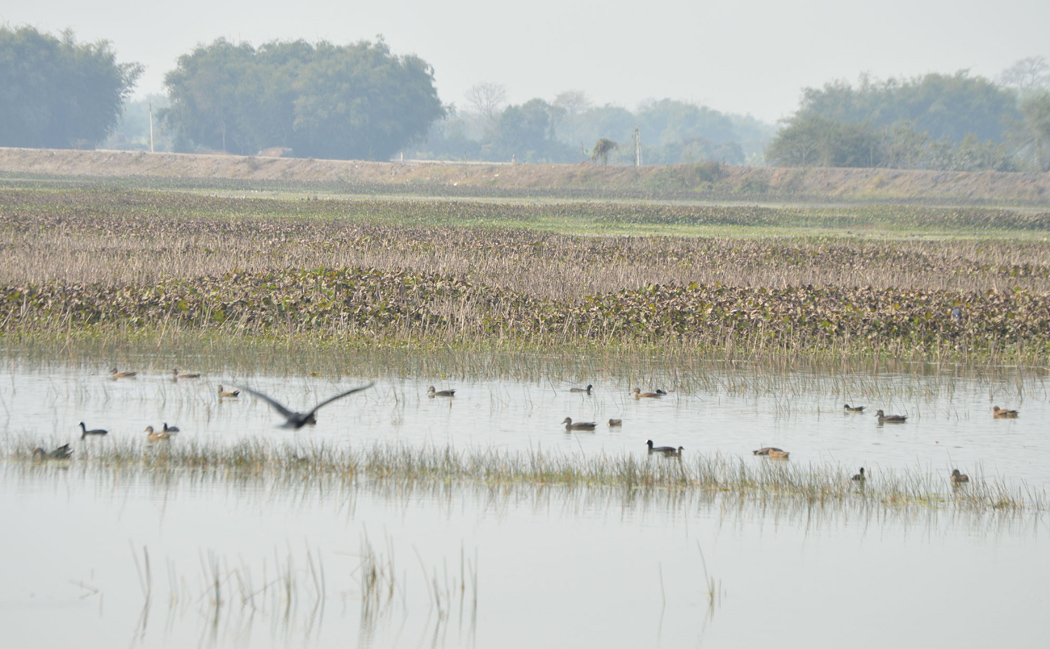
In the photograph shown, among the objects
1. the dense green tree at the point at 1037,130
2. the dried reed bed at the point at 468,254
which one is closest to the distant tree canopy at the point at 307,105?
the dense green tree at the point at 1037,130

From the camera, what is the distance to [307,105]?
390ft

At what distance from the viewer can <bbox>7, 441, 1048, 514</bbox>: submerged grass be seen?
30.5 feet

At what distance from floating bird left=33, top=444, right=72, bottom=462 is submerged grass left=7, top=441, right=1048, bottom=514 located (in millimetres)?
61

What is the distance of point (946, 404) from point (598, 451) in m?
5.10

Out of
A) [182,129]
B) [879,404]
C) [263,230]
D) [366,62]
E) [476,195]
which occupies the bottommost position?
[879,404]

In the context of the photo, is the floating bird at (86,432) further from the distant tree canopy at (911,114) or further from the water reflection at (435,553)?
the distant tree canopy at (911,114)

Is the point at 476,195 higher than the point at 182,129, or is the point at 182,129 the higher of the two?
the point at 182,129

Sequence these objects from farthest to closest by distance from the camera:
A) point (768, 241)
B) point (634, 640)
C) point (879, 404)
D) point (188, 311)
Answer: point (768, 241), point (188, 311), point (879, 404), point (634, 640)

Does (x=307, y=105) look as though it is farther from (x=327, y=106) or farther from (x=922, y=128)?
(x=922, y=128)

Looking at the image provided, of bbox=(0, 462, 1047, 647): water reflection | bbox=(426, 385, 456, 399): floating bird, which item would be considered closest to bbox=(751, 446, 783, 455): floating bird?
bbox=(0, 462, 1047, 647): water reflection

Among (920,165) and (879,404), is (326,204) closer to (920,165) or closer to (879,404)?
(879,404)

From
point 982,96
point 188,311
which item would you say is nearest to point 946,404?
point 188,311

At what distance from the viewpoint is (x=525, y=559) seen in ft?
25.7

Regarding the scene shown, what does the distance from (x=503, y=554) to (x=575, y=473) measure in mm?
1909
